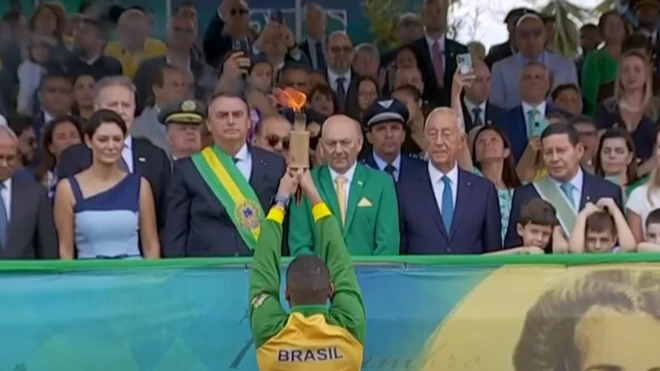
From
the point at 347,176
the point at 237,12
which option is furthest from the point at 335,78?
the point at 347,176

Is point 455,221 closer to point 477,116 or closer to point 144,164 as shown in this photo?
point 144,164

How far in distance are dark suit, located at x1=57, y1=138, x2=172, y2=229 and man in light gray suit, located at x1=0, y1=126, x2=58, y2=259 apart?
19.0 inches

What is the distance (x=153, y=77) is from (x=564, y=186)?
10.1 ft

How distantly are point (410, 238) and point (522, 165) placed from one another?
141cm

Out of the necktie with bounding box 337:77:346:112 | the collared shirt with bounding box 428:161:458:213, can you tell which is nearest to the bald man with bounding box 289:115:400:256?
the collared shirt with bounding box 428:161:458:213

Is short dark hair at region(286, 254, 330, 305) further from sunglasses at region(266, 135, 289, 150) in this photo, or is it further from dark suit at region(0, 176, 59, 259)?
sunglasses at region(266, 135, 289, 150)

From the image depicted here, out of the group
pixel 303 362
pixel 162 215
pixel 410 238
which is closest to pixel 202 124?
pixel 162 215

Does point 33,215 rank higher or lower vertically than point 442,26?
lower

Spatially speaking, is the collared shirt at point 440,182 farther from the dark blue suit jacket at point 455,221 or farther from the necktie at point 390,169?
the necktie at point 390,169

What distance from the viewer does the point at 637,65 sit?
8.69 m

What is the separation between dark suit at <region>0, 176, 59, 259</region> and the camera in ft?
21.1

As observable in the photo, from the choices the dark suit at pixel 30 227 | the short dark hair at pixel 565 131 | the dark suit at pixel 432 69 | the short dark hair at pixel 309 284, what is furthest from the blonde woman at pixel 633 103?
the short dark hair at pixel 309 284

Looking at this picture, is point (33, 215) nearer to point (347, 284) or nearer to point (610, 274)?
point (347, 284)

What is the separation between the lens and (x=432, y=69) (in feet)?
31.8
